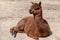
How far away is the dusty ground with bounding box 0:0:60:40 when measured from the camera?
1.92 metres

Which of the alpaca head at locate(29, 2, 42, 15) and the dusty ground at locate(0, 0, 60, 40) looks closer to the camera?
the alpaca head at locate(29, 2, 42, 15)

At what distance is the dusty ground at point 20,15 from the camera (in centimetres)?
192

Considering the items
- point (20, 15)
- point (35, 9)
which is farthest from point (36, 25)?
point (20, 15)

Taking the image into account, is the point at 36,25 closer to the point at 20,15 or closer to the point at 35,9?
the point at 35,9

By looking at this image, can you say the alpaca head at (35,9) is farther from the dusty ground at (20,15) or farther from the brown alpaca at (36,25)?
the dusty ground at (20,15)

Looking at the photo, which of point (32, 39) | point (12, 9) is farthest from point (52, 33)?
point (12, 9)

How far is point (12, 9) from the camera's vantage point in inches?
99.3

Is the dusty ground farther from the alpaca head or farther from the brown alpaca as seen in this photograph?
the alpaca head

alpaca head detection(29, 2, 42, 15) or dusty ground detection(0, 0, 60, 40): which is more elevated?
alpaca head detection(29, 2, 42, 15)

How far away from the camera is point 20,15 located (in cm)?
236

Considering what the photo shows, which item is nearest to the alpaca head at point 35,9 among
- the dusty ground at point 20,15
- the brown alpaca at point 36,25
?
the brown alpaca at point 36,25

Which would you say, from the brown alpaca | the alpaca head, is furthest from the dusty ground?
the alpaca head

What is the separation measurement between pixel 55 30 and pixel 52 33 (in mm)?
86

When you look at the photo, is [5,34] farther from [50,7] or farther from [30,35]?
[50,7]
